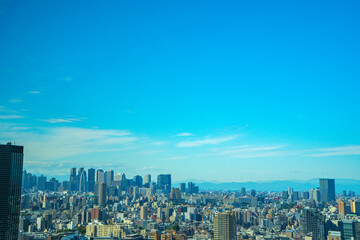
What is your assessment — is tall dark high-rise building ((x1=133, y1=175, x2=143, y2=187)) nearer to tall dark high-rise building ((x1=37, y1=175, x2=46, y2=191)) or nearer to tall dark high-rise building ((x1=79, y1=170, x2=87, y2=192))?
tall dark high-rise building ((x1=79, y1=170, x2=87, y2=192))

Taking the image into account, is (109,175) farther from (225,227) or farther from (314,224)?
(225,227)

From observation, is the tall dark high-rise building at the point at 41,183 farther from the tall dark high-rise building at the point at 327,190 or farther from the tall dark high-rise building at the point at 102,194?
the tall dark high-rise building at the point at 327,190

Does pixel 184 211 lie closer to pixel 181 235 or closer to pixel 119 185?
pixel 181 235

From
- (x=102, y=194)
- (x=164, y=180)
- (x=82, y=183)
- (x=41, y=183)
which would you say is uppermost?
(x=164, y=180)

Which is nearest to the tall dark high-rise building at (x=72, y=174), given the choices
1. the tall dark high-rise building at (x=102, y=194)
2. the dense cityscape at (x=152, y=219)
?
the dense cityscape at (x=152, y=219)

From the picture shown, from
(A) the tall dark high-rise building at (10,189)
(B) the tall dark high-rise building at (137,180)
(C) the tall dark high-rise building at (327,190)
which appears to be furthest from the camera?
(B) the tall dark high-rise building at (137,180)

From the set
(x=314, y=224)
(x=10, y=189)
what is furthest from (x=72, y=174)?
(x=10, y=189)

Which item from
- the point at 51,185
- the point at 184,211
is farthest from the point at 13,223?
the point at 51,185
